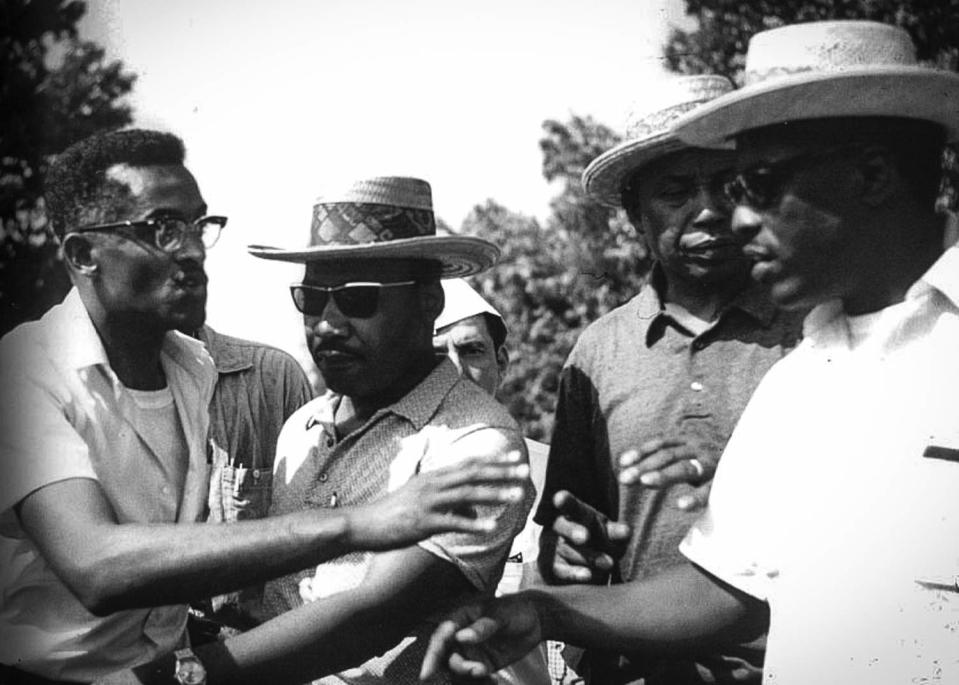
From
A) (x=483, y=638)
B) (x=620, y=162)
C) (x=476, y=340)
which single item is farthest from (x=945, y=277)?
(x=476, y=340)

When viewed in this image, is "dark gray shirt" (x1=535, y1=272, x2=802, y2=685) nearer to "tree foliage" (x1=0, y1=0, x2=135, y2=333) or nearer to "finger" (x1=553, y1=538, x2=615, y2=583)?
"finger" (x1=553, y1=538, x2=615, y2=583)

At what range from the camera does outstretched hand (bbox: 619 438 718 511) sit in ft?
9.98

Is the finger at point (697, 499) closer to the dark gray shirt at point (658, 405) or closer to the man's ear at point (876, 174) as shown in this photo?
the dark gray shirt at point (658, 405)

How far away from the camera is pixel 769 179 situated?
2.89 metres

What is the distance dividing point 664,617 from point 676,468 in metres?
0.35

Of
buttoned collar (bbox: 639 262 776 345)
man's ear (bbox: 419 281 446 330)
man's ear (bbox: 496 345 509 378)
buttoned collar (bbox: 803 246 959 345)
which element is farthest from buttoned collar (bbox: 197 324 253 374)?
buttoned collar (bbox: 803 246 959 345)

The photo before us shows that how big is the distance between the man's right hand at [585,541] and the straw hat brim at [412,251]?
2.05 feet

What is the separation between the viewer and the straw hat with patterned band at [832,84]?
2760 mm

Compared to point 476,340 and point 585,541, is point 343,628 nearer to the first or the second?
point 585,541

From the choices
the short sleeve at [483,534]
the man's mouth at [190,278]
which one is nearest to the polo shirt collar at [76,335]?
the man's mouth at [190,278]

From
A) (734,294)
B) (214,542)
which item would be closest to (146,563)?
(214,542)

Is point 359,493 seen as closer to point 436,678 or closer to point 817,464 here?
point 436,678

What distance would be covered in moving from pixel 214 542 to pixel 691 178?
1421 mm

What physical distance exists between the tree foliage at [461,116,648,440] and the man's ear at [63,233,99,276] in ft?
3.37
